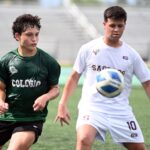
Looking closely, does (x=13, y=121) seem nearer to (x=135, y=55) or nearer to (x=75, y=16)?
(x=135, y=55)

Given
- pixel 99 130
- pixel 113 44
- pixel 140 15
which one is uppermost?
pixel 113 44

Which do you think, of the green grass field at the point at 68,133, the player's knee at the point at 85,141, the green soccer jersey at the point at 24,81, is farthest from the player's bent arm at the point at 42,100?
the green grass field at the point at 68,133

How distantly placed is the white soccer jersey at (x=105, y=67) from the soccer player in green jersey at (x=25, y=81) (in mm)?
371

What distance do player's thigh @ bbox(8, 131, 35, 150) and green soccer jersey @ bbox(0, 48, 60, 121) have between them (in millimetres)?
228

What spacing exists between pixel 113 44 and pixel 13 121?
1.34 meters

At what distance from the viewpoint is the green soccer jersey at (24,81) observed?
6.31 m

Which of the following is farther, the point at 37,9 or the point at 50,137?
the point at 37,9

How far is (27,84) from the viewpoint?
6301mm

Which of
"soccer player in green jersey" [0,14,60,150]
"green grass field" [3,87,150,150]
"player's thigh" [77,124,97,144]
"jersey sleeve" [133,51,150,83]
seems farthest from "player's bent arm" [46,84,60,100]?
"green grass field" [3,87,150,150]

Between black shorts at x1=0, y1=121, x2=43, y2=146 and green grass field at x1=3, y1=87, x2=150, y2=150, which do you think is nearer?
black shorts at x1=0, y1=121, x2=43, y2=146

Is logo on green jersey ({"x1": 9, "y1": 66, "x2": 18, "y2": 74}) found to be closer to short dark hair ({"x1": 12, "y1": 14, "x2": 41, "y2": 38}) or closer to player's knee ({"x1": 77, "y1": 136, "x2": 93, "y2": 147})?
short dark hair ({"x1": 12, "y1": 14, "x2": 41, "y2": 38})

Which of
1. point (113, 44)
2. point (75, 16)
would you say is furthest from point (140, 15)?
point (113, 44)

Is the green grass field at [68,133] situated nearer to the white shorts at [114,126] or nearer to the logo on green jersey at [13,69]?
the white shorts at [114,126]

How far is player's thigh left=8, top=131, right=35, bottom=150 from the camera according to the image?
5.93 meters
